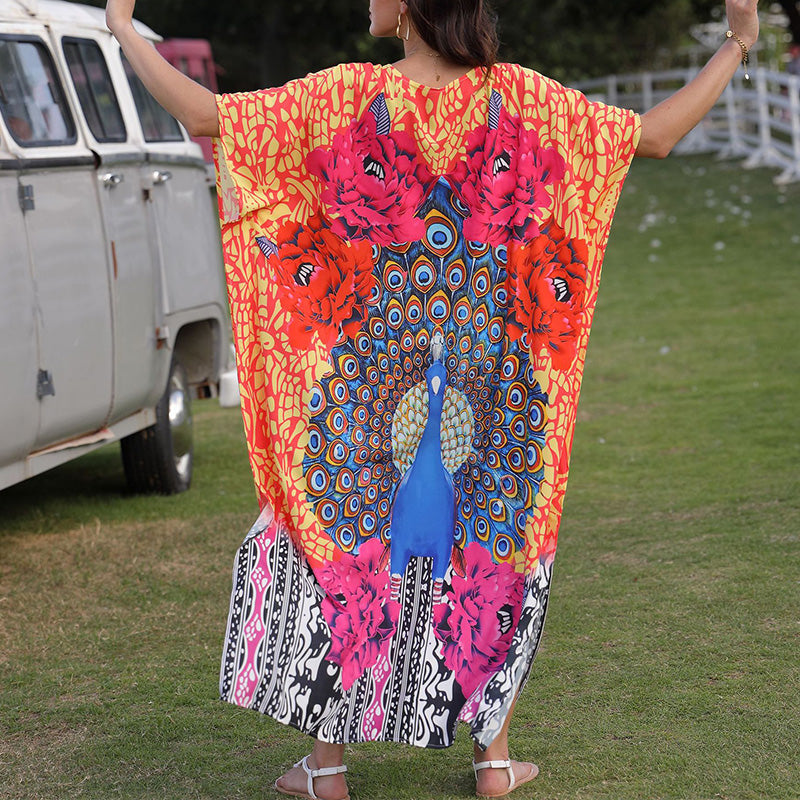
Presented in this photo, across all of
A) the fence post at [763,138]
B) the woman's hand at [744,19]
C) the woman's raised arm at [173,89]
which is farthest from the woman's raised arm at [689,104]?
the fence post at [763,138]

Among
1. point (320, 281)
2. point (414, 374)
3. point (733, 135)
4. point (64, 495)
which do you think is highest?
point (320, 281)

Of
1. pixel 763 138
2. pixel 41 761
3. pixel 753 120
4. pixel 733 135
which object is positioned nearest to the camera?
pixel 41 761

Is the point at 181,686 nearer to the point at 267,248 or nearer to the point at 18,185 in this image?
the point at 267,248

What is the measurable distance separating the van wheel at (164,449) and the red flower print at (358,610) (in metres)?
3.38

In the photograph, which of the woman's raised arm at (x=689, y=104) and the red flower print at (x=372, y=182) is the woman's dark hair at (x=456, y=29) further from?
the woman's raised arm at (x=689, y=104)

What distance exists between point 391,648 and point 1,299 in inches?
88.5

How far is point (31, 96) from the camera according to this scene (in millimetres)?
5008

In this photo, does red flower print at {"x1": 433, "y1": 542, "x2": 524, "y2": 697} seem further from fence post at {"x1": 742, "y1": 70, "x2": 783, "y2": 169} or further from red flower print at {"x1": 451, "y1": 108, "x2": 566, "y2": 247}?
fence post at {"x1": 742, "y1": 70, "x2": 783, "y2": 169}

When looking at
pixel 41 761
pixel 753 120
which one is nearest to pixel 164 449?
pixel 41 761

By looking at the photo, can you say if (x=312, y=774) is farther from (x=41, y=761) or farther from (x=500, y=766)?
(x=41, y=761)

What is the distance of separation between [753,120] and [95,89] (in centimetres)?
1524

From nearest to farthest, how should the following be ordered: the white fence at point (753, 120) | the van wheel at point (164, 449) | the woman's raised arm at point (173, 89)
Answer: the woman's raised arm at point (173, 89)
the van wheel at point (164, 449)
the white fence at point (753, 120)

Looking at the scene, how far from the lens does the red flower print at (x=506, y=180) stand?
2830 millimetres

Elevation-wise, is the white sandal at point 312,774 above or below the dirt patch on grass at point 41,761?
above
